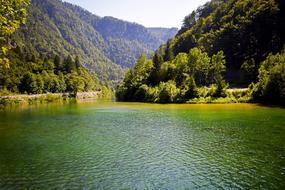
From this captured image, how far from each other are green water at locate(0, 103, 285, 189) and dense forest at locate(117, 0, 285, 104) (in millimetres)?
64152

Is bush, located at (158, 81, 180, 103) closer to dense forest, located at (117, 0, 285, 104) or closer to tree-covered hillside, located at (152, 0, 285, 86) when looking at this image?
dense forest, located at (117, 0, 285, 104)

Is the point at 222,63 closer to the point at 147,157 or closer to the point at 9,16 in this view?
the point at 147,157

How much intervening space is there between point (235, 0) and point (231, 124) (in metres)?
160

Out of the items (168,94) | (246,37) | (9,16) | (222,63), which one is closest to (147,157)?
(9,16)

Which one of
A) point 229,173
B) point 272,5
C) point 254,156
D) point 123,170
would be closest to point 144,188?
point 123,170

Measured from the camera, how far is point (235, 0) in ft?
643

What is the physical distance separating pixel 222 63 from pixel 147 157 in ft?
348

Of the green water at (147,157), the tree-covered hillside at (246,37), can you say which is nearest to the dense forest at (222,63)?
the tree-covered hillside at (246,37)

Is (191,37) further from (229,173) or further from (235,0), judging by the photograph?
(229,173)

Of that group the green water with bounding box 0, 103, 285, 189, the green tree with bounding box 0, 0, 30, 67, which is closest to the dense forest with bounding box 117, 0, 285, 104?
the green water with bounding box 0, 103, 285, 189

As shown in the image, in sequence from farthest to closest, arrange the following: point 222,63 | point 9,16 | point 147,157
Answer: point 222,63 → point 147,157 → point 9,16

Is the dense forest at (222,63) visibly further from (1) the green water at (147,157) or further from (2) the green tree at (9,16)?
(2) the green tree at (9,16)

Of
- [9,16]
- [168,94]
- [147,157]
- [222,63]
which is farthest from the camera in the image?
[222,63]

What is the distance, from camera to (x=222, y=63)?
133375mm
